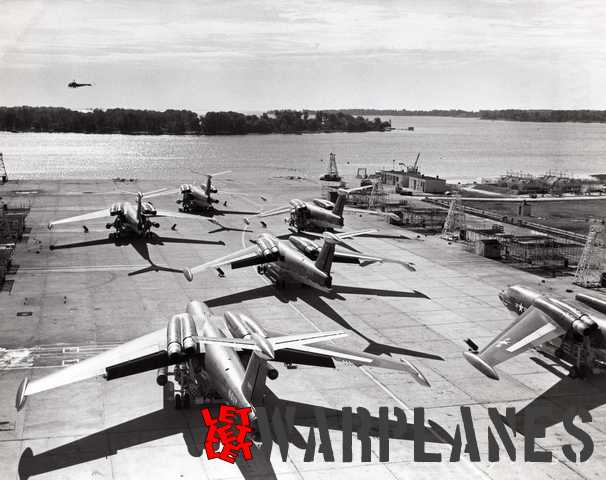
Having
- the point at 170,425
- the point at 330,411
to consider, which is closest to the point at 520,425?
the point at 330,411

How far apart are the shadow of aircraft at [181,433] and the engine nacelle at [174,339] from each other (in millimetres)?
3180

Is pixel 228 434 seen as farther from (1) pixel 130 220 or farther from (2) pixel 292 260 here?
(1) pixel 130 220

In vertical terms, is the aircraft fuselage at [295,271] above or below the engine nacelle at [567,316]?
below

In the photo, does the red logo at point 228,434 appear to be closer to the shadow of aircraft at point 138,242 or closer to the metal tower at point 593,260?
the shadow of aircraft at point 138,242

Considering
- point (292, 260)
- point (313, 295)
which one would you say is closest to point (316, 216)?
point (313, 295)

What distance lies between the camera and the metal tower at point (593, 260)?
5875 cm

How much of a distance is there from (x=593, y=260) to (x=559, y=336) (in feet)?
82.8

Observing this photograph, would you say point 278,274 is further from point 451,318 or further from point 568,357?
point 568,357

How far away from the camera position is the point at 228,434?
28625 millimetres

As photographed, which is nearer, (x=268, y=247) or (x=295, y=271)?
(x=295, y=271)

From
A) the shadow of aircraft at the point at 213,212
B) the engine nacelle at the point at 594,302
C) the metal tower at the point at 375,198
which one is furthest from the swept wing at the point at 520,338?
the metal tower at the point at 375,198

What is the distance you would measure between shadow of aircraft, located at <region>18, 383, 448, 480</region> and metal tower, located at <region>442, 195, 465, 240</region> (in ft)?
166

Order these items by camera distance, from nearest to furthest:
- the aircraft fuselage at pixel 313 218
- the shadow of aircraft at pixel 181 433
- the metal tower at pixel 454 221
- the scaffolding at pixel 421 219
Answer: the shadow of aircraft at pixel 181 433 → the aircraft fuselage at pixel 313 218 → the metal tower at pixel 454 221 → the scaffolding at pixel 421 219

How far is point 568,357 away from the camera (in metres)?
39.8
